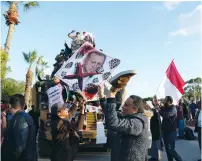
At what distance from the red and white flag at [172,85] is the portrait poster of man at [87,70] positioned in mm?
1499

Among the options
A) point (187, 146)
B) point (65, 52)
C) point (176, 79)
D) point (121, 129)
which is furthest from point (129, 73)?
point (187, 146)

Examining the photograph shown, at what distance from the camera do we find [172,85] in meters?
9.30

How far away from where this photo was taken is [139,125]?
3641 millimetres

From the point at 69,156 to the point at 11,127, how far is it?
933 millimetres

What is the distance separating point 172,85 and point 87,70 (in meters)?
2.42

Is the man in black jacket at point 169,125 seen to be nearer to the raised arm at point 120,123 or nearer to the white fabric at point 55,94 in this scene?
the white fabric at point 55,94

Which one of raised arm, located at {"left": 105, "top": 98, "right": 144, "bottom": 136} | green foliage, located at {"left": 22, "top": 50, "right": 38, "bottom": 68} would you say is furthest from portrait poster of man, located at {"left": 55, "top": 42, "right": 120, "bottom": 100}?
green foliage, located at {"left": 22, "top": 50, "right": 38, "bottom": 68}

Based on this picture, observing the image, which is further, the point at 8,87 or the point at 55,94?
the point at 8,87

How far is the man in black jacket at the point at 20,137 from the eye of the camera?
4.21m

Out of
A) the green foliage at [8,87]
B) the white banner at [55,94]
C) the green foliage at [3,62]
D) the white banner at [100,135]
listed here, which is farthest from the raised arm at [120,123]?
the green foliage at [8,87]

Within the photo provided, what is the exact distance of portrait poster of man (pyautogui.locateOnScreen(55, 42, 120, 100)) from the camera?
323 inches

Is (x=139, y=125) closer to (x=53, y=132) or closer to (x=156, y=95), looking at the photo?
(x=53, y=132)

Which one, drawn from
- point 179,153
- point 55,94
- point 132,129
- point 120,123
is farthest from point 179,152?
point 120,123

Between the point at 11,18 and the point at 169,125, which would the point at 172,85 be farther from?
the point at 11,18
